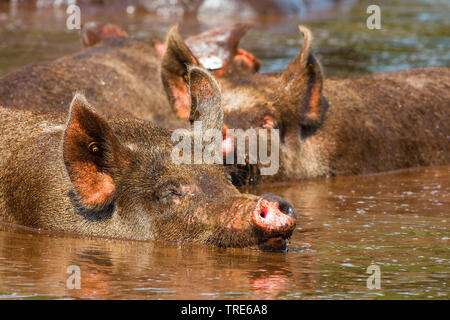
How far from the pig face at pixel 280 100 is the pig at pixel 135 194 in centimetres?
264

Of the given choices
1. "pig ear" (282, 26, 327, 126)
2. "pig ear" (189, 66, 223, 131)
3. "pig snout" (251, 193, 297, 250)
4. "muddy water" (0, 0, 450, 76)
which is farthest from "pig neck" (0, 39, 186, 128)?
"pig snout" (251, 193, 297, 250)

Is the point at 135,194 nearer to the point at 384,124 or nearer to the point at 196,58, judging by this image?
the point at 196,58

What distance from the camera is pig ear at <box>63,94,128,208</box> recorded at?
6914 mm

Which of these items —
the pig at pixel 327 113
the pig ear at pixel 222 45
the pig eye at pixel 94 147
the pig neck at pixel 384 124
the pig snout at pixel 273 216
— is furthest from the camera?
the pig ear at pixel 222 45

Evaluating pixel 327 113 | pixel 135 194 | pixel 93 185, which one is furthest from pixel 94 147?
pixel 327 113

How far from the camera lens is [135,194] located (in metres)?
7.12

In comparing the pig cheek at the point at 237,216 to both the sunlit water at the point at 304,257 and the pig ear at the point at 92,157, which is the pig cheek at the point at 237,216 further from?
the pig ear at the point at 92,157

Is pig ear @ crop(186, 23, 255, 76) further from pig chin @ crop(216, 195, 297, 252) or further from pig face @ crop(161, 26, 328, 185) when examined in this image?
pig chin @ crop(216, 195, 297, 252)

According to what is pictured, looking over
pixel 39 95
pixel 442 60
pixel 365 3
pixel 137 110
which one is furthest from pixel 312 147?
pixel 365 3

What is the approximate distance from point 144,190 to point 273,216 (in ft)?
3.52

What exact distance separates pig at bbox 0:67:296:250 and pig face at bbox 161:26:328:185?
264 cm

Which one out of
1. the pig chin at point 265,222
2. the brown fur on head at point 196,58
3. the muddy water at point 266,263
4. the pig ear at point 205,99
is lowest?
the muddy water at point 266,263

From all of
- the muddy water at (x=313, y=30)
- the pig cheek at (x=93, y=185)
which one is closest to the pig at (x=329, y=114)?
the pig cheek at (x=93, y=185)

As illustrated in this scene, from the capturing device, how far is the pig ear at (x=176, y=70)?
1023cm
